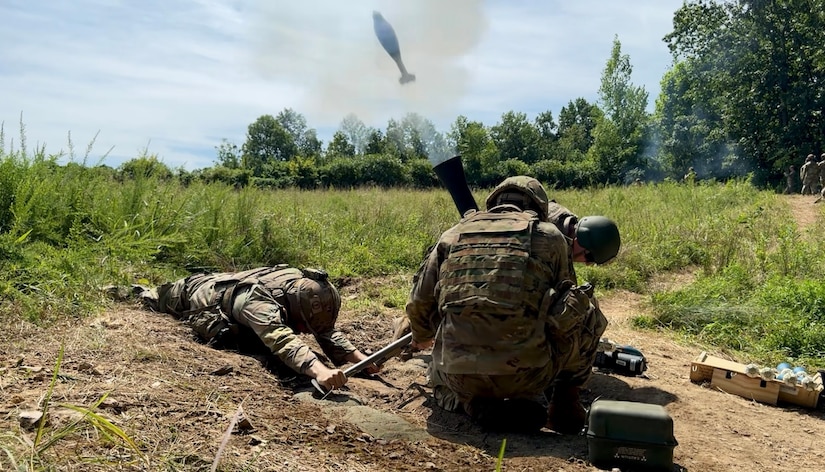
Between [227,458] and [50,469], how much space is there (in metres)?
0.65

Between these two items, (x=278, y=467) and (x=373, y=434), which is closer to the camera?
(x=278, y=467)

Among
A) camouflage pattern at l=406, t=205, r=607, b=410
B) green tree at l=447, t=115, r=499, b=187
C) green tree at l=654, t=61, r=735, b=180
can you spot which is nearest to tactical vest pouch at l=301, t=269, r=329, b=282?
camouflage pattern at l=406, t=205, r=607, b=410

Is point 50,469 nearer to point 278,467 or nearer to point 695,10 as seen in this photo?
point 278,467

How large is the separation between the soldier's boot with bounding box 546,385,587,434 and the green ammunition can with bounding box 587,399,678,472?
2.18 ft

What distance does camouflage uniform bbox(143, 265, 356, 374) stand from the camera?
4.18 meters

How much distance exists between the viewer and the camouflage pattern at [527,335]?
11.0 feet

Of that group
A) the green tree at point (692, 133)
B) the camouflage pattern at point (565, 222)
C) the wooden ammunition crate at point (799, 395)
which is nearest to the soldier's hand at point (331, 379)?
the camouflage pattern at point (565, 222)

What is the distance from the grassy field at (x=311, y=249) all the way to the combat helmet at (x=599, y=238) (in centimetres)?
201

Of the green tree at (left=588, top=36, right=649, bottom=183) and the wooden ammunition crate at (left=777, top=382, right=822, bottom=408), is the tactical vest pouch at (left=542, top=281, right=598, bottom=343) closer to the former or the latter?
the wooden ammunition crate at (left=777, top=382, right=822, bottom=408)

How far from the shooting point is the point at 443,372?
140 inches

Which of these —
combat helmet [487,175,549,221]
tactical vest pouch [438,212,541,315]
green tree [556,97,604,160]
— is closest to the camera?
tactical vest pouch [438,212,541,315]

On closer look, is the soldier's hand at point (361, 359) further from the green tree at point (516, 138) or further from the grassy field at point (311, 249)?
the green tree at point (516, 138)

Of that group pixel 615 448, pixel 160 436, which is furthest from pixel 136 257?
pixel 615 448

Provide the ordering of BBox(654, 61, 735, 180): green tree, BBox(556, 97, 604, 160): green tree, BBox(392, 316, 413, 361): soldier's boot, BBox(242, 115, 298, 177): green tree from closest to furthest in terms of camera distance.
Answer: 1. BBox(392, 316, 413, 361): soldier's boot
2. BBox(654, 61, 735, 180): green tree
3. BBox(242, 115, 298, 177): green tree
4. BBox(556, 97, 604, 160): green tree
